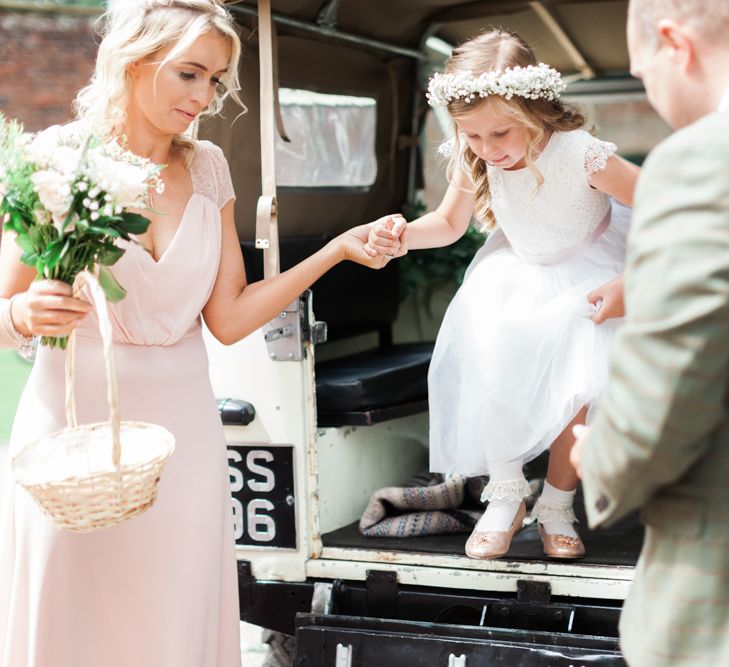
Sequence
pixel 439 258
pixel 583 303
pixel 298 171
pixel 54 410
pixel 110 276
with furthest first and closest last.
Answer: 1. pixel 439 258
2. pixel 298 171
3. pixel 583 303
4. pixel 54 410
5. pixel 110 276

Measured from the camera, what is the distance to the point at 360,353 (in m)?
4.50

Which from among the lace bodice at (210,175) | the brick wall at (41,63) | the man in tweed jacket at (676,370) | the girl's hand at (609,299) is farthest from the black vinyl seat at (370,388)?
the brick wall at (41,63)

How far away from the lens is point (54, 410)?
2484 mm

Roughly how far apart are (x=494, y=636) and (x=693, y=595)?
5.31 ft

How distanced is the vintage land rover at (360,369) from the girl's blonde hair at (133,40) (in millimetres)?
536

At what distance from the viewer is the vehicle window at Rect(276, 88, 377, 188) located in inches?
167

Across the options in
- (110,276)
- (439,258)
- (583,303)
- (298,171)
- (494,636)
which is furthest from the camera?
(439,258)

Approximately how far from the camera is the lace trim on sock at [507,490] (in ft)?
10.7

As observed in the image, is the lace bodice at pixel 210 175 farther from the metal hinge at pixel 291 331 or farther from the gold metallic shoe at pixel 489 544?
the gold metallic shoe at pixel 489 544

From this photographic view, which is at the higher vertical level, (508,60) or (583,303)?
(508,60)

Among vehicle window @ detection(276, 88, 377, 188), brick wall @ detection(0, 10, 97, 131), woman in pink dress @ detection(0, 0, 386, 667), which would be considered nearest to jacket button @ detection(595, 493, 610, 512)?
woman in pink dress @ detection(0, 0, 386, 667)

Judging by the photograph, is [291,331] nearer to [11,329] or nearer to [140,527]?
[140,527]

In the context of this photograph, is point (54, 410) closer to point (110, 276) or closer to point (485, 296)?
point (110, 276)

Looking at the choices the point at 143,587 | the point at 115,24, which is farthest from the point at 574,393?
the point at 115,24
